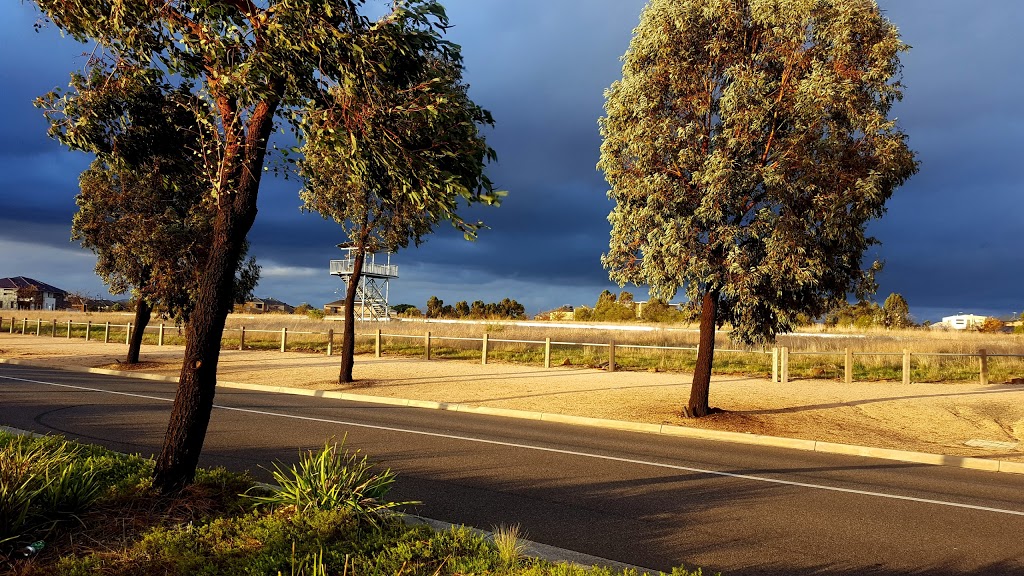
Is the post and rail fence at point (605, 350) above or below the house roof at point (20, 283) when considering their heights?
below

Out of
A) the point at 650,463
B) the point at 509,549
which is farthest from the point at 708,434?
the point at 509,549

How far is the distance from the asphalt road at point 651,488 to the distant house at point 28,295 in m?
98.3

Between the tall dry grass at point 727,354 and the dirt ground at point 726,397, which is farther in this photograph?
the tall dry grass at point 727,354

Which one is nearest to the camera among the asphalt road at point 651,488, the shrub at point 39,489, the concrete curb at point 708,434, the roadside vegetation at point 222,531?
the roadside vegetation at point 222,531

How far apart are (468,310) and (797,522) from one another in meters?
90.8

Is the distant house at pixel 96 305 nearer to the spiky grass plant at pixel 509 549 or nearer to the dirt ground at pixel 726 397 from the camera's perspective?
the dirt ground at pixel 726 397

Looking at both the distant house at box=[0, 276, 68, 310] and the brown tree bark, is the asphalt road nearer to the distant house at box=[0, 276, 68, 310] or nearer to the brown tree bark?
the brown tree bark

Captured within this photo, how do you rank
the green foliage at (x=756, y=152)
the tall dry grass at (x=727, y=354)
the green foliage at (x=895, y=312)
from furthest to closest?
1. the green foliage at (x=895, y=312)
2. the tall dry grass at (x=727, y=354)
3. the green foliage at (x=756, y=152)

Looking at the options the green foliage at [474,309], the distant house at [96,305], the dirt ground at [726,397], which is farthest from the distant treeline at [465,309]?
the dirt ground at [726,397]

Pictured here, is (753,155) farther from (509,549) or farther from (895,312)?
(895,312)

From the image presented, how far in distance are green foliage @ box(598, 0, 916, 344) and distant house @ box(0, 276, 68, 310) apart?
10196 cm

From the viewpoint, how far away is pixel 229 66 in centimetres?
522

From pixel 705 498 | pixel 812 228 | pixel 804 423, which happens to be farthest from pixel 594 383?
pixel 705 498

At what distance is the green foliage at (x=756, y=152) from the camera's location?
472 inches
